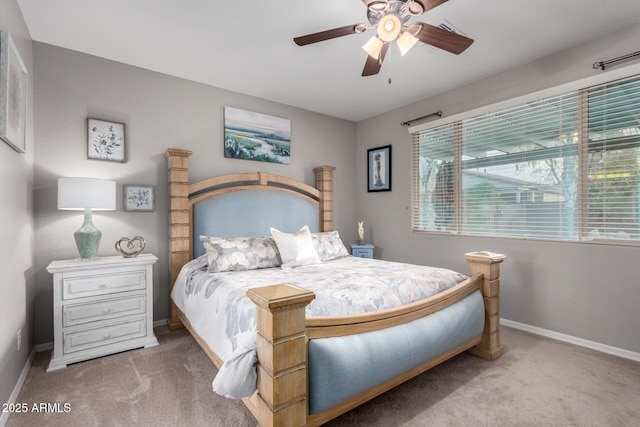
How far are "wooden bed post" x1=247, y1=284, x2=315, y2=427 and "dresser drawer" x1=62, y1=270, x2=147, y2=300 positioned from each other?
173cm

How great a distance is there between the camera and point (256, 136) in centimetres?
379

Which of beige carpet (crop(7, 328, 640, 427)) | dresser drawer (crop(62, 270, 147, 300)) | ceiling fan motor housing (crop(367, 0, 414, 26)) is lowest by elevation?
beige carpet (crop(7, 328, 640, 427))

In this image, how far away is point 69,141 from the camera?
107 inches

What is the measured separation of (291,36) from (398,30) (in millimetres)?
1037

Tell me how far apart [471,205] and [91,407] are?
3690 millimetres

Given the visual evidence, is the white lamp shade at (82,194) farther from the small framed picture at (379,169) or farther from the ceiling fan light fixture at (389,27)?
the small framed picture at (379,169)

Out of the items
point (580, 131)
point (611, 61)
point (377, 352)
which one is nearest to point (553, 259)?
point (580, 131)

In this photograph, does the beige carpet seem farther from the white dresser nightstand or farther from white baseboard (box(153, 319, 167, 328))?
white baseboard (box(153, 319, 167, 328))

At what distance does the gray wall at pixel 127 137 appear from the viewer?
2.62 meters

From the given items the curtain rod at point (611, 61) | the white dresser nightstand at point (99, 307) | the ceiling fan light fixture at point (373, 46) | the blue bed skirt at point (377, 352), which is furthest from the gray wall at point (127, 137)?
the curtain rod at point (611, 61)

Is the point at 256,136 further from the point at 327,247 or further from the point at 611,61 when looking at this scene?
the point at 611,61

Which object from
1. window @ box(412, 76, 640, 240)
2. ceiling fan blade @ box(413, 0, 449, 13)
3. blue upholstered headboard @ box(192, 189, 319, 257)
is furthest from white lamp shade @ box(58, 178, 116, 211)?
window @ box(412, 76, 640, 240)

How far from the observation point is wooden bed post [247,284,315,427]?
1307mm

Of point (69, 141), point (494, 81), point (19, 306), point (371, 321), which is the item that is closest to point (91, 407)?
point (19, 306)
